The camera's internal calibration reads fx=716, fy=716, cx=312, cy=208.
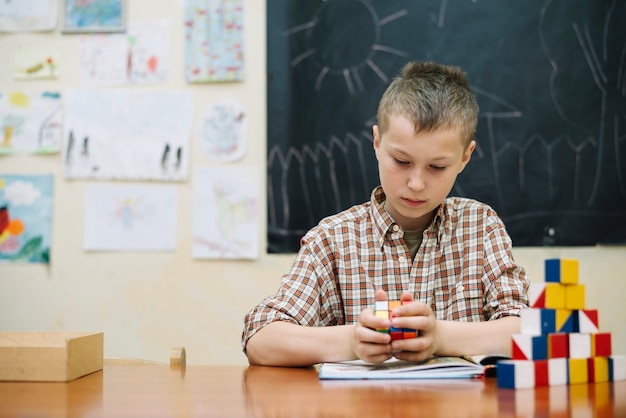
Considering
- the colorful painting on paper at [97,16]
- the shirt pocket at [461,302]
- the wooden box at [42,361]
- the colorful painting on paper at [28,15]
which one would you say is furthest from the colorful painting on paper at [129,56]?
the wooden box at [42,361]

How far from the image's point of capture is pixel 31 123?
8.51ft

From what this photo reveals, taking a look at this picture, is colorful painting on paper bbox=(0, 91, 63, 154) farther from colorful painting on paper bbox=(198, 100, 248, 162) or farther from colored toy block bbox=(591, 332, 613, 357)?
colored toy block bbox=(591, 332, 613, 357)

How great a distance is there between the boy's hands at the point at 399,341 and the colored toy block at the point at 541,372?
0.19 metres

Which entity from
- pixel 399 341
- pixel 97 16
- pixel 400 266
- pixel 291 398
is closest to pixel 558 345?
pixel 399 341

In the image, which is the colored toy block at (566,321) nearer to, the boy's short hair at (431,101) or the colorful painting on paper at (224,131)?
the boy's short hair at (431,101)

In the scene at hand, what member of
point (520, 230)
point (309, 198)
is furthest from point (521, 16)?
point (309, 198)

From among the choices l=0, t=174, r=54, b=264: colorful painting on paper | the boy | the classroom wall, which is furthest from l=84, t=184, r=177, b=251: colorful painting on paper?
the boy

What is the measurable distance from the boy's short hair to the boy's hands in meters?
0.41

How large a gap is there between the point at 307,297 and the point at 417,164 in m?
0.37

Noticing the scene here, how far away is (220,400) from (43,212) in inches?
72.3

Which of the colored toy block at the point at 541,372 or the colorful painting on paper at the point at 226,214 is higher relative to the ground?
the colorful painting on paper at the point at 226,214

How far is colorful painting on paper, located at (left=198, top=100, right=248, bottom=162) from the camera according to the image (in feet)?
8.29

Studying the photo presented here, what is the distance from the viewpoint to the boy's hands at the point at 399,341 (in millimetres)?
1125

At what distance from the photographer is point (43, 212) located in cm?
256
